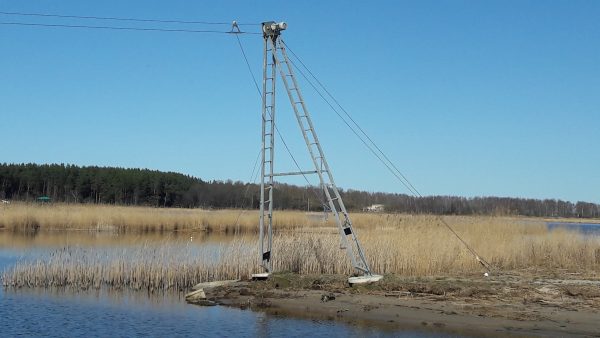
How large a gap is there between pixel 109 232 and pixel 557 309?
106 feet

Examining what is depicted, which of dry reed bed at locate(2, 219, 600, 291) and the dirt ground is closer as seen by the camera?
the dirt ground

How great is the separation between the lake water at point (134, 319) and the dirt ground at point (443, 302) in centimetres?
75

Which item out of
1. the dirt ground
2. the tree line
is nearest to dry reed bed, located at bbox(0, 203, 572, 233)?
the dirt ground

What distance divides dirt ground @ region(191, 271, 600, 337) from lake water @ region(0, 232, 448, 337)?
0.75 m

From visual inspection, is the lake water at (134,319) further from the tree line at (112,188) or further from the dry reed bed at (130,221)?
the tree line at (112,188)

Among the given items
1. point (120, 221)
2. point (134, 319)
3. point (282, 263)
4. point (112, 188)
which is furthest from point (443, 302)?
point (112, 188)

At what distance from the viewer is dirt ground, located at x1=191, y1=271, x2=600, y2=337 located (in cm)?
1330

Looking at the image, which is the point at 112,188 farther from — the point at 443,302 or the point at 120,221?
the point at 443,302

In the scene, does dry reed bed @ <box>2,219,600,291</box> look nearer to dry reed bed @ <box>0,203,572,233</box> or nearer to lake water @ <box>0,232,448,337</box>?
lake water @ <box>0,232,448,337</box>

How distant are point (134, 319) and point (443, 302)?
279 inches

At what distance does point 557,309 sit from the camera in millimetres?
14133

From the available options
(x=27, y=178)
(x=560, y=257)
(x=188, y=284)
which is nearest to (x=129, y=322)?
(x=188, y=284)

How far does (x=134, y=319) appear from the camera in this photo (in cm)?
1466

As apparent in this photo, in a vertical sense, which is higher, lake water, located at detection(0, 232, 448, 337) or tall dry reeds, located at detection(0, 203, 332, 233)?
tall dry reeds, located at detection(0, 203, 332, 233)
